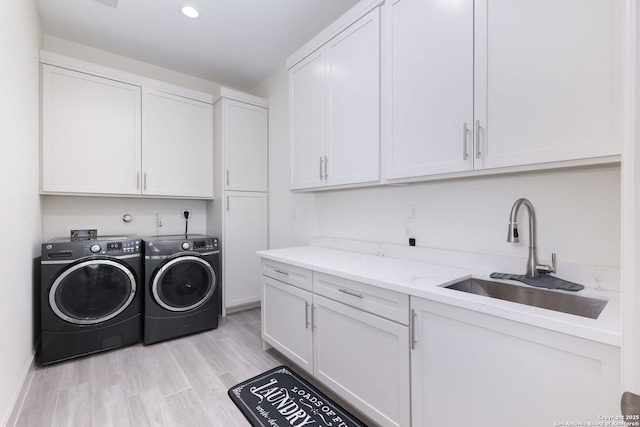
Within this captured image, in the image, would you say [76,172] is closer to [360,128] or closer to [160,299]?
[160,299]

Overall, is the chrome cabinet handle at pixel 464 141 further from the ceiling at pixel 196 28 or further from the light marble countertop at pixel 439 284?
the ceiling at pixel 196 28

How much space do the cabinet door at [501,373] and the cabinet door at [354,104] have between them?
1.02 metres

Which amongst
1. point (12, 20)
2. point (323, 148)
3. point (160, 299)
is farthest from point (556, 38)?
point (160, 299)

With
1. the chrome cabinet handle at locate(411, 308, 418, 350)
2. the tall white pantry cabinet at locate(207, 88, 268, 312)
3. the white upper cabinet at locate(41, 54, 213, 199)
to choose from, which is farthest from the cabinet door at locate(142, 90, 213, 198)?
the chrome cabinet handle at locate(411, 308, 418, 350)

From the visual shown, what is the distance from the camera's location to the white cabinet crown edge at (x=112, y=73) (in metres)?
2.38

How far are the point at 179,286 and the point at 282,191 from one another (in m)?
1.41

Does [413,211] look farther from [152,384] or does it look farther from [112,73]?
[112,73]

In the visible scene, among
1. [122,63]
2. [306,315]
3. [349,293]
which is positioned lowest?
[306,315]

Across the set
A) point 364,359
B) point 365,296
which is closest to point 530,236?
point 365,296

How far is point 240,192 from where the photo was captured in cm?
325

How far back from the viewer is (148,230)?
315 centimetres

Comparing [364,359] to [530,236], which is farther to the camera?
[364,359]

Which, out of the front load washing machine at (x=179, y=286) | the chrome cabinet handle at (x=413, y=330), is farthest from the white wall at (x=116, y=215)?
the chrome cabinet handle at (x=413, y=330)

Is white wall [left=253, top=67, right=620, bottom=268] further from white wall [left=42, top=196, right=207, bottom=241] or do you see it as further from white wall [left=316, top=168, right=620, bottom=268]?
white wall [left=42, top=196, right=207, bottom=241]
